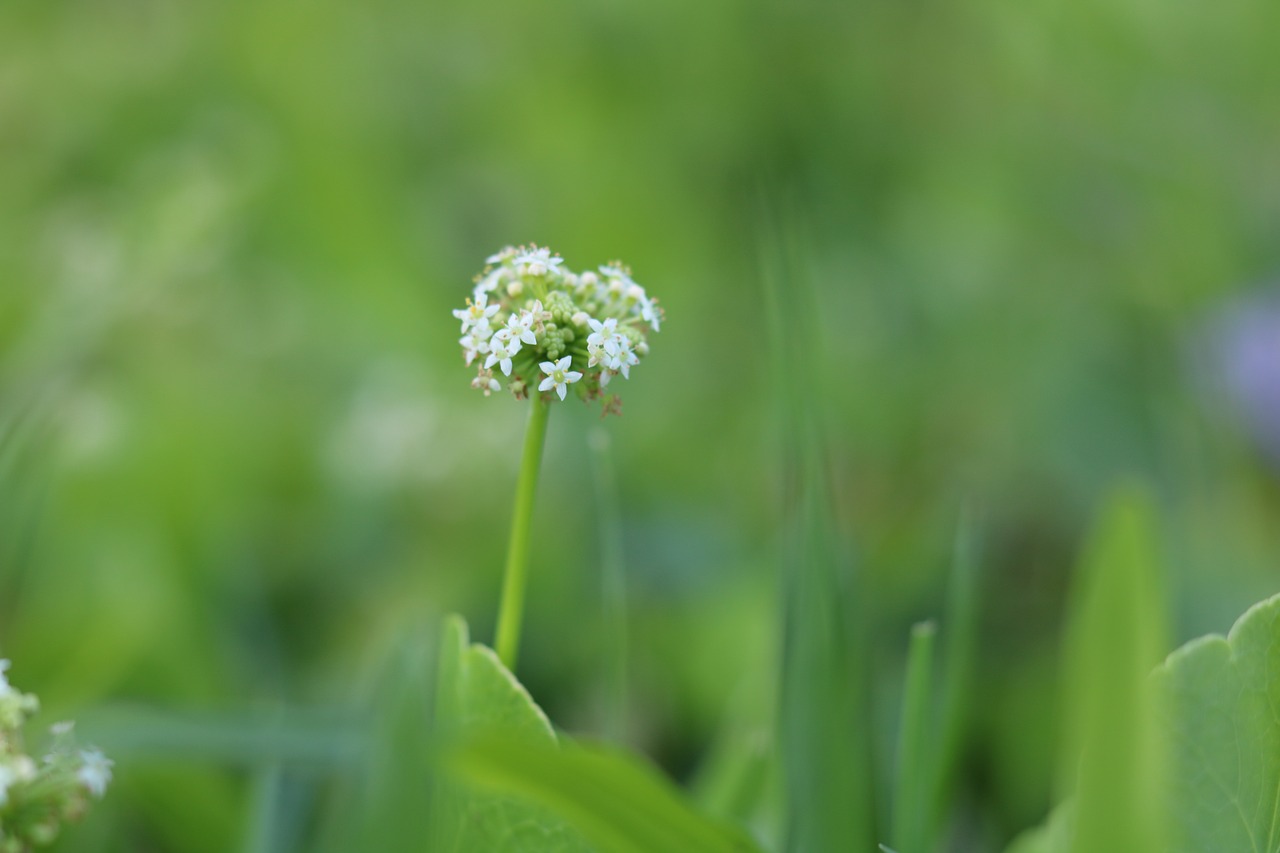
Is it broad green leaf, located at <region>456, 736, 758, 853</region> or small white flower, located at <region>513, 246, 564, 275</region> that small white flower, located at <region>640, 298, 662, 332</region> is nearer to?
small white flower, located at <region>513, 246, 564, 275</region>

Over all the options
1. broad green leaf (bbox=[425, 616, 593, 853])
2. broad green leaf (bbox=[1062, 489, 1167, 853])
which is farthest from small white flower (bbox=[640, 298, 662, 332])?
broad green leaf (bbox=[1062, 489, 1167, 853])

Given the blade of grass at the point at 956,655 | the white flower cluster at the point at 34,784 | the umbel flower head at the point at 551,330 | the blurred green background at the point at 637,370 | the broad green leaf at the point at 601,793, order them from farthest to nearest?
1. the blurred green background at the point at 637,370
2. the blade of grass at the point at 956,655
3. the umbel flower head at the point at 551,330
4. the white flower cluster at the point at 34,784
5. the broad green leaf at the point at 601,793

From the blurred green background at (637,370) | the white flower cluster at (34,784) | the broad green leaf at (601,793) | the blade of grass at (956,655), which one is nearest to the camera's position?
the broad green leaf at (601,793)

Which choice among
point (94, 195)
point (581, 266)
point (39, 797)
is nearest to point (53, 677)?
point (39, 797)

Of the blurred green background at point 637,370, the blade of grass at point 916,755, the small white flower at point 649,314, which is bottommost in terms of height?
the blade of grass at point 916,755

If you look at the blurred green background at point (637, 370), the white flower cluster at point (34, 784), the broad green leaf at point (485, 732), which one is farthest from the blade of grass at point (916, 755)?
the white flower cluster at point (34, 784)

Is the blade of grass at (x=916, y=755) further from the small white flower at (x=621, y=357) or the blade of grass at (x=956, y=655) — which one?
the small white flower at (x=621, y=357)

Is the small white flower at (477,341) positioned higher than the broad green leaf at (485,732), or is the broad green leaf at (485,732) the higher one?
the small white flower at (477,341)
